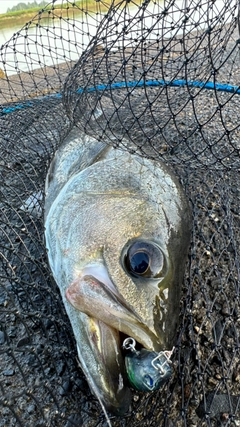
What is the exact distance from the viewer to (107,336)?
1.57 metres

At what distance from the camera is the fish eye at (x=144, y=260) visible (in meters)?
1.79

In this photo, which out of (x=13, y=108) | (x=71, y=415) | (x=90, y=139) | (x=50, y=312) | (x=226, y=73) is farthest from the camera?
(x=226, y=73)

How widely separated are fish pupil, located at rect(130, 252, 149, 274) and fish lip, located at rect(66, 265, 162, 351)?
0.16 meters

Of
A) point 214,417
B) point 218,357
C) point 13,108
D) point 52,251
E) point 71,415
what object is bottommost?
point 214,417

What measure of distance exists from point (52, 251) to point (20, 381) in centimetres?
74

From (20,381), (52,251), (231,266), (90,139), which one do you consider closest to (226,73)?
(90,139)

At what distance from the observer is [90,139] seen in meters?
2.97

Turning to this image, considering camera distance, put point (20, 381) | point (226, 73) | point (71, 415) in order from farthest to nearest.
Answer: point (226, 73) < point (20, 381) < point (71, 415)

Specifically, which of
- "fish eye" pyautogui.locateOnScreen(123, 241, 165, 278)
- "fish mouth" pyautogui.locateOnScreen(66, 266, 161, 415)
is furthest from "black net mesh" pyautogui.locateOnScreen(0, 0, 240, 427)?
"fish eye" pyautogui.locateOnScreen(123, 241, 165, 278)

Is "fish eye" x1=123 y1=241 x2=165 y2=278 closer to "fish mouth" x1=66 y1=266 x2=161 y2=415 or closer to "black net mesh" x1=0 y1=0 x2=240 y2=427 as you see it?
"fish mouth" x1=66 y1=266 x2=161 y2=415

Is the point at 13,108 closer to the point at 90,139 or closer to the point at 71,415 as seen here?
the point at 90,139

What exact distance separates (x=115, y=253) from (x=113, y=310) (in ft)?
1.11

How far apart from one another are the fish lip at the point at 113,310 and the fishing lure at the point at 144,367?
0.15 ft

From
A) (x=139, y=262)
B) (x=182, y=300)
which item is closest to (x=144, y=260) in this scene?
(x=139, y=262)
